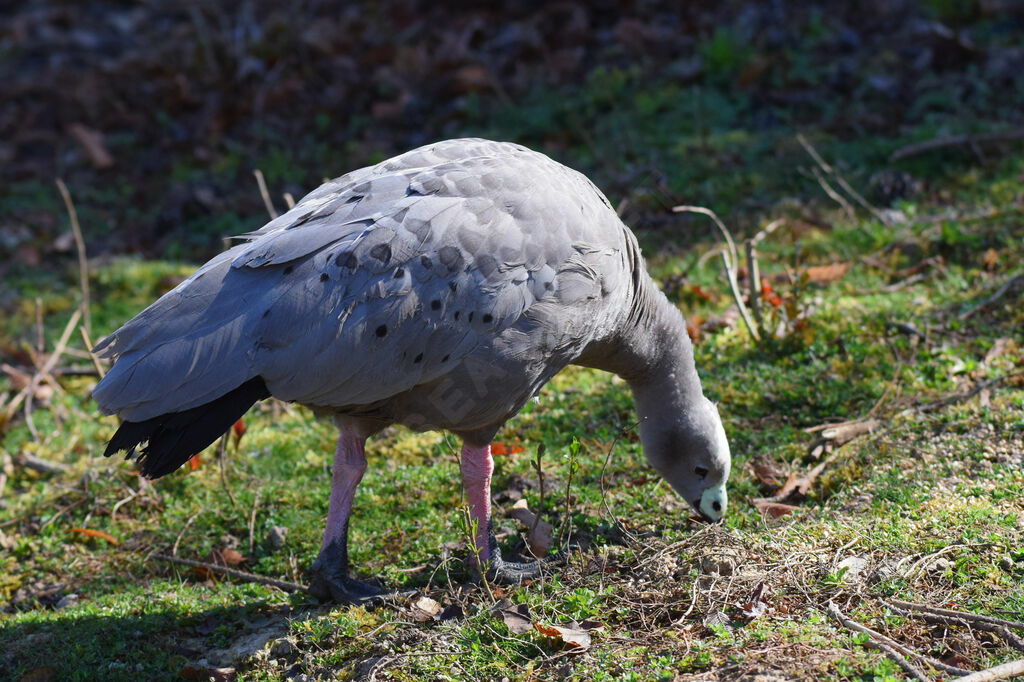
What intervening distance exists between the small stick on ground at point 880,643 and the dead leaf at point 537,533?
1.43m

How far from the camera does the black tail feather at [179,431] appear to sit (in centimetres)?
405

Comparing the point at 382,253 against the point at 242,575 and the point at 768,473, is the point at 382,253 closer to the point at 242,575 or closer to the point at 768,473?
the point at 242,575

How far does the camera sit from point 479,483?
4824 mm

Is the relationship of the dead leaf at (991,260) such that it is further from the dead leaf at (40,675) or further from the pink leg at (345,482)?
the dead leaf at (40,675)

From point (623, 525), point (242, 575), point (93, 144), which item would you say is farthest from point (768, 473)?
point (93, 144)

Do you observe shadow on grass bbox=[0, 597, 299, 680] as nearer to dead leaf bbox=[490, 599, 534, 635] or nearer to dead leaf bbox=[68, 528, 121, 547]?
dead leaf bbox=[68, 528, 121, 547]

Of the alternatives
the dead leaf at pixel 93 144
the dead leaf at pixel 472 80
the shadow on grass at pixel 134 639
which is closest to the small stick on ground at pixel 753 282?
the shadow on grass at pixel 134 639

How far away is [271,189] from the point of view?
9281 mm

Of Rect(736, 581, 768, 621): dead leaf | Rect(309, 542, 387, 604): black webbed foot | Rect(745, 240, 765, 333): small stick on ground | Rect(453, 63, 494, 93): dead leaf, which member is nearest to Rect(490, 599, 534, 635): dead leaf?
Rect(309, 542, 387, 604): black webbed foot

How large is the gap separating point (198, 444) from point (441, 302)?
116cm

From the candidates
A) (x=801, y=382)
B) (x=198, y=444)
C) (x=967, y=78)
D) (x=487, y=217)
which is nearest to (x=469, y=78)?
(x=967, y=78)

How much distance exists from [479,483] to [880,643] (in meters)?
1.97

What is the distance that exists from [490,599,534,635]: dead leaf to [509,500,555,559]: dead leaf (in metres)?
0.49

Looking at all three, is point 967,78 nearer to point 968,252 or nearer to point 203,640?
point 968,252
